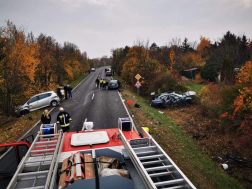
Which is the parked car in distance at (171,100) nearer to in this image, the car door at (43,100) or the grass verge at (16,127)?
the car door at (43,100)

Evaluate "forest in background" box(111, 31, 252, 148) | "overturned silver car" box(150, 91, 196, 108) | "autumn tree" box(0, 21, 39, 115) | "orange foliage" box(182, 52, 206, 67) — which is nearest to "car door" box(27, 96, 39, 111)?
"autumn tree" box(0, 21, 39, 115)

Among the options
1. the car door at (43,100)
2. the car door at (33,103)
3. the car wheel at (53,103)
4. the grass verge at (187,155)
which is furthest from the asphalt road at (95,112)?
the grass verge at (187,155)

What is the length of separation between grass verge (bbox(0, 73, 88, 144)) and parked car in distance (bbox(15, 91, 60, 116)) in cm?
60

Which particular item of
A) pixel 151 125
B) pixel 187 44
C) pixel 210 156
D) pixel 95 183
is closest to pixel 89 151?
pixel 95 183

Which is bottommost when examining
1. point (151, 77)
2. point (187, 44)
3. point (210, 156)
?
point (210, 156)

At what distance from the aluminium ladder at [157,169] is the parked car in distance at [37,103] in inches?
514

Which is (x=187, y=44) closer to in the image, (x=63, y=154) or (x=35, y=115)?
(x=35, y=115)

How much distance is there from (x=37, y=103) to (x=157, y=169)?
47.0 feet

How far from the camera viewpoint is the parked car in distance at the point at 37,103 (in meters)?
13.9

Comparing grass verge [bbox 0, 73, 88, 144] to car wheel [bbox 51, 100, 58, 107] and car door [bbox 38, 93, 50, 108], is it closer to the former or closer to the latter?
car door [bbox 38, 93, 50, 108]

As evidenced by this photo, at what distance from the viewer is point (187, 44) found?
54688 millimetres

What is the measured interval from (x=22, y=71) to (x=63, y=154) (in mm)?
13135

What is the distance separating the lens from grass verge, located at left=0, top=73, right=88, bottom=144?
10105 millimetres

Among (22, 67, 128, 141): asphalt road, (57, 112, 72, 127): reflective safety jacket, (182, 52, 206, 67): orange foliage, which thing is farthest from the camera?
(182, 52, 206, 67): orange foliage
